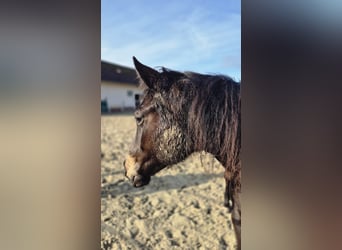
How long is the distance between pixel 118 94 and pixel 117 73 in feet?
0.29

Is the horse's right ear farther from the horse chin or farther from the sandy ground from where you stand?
the horse chin

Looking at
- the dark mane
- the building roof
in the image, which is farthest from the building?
the dark mane

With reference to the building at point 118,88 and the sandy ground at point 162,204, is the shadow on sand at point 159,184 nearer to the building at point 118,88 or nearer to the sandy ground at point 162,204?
the sandy ground at point 162,204

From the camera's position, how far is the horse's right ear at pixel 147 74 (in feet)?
3.97

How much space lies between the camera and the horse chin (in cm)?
123

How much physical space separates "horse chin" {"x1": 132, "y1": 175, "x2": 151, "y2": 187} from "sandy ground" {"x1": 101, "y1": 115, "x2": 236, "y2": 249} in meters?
0.04

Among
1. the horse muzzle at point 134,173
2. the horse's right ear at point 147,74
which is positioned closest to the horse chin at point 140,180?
the horse muzzle at point 134,173

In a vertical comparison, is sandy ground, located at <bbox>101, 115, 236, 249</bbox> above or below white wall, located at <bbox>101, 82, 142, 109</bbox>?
below

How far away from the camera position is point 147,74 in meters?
1.21
